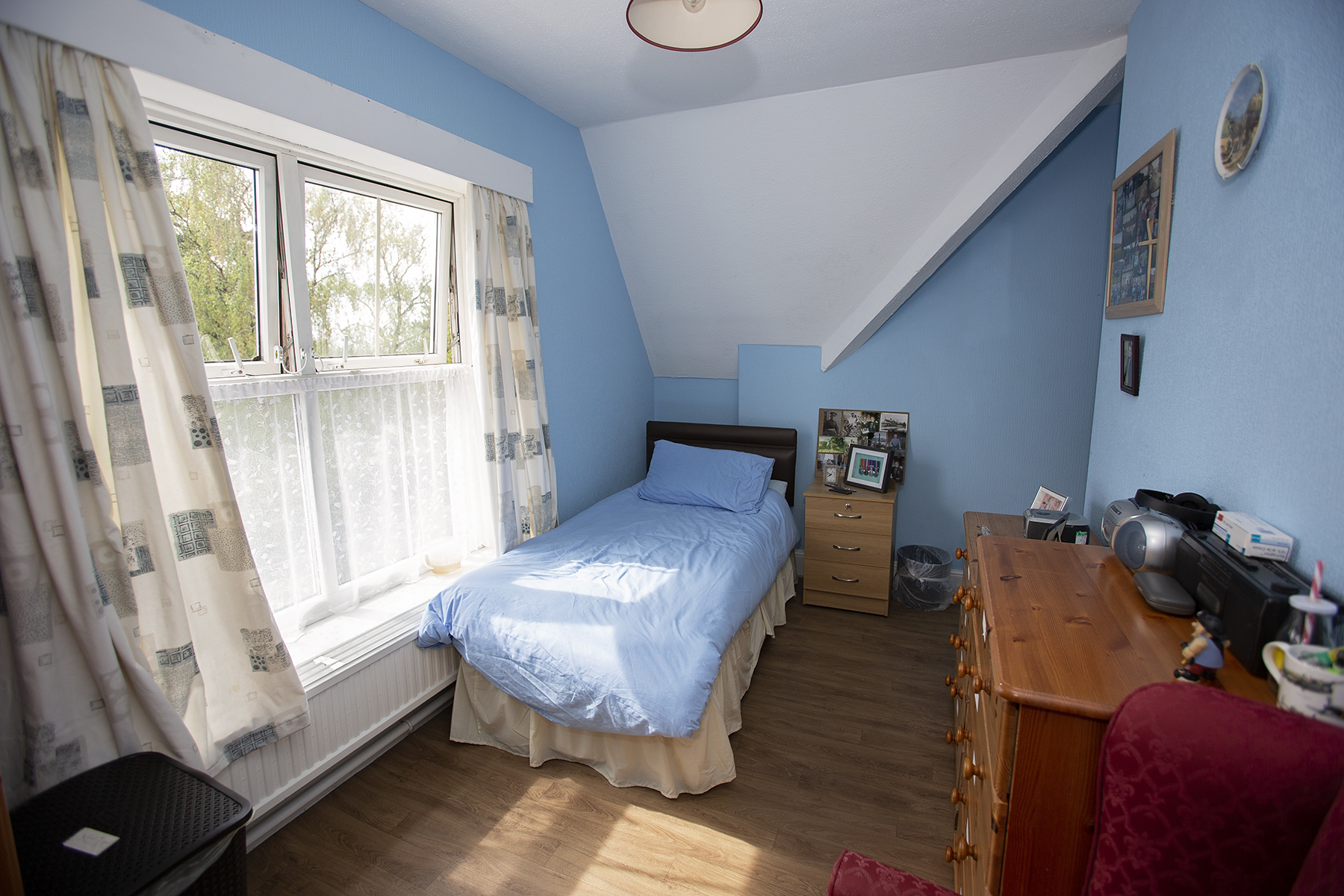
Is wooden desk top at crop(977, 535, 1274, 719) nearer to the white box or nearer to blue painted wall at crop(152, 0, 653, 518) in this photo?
the white box

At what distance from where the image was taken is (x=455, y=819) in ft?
6.41

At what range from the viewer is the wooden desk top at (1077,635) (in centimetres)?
97

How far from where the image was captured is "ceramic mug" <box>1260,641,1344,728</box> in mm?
796

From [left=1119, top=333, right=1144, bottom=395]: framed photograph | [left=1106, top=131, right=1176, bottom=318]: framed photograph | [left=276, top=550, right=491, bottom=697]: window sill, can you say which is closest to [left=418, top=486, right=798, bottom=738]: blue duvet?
[left=276, top=550, right=491, bottom=697]: window sill

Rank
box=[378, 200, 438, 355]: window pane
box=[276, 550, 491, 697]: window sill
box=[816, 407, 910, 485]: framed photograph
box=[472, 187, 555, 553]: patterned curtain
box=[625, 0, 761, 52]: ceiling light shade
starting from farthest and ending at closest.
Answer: box=[816, 407, 910, 485]: framed photograph < box=[472, 187, 555, 553]: patterned curtain < box=[378, 200, 438, 355]: window pane < box=[276, 550, 491, 697]: window sill < box=[625, 0, 761, 52]: ceiling light shade

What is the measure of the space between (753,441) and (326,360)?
2.36m

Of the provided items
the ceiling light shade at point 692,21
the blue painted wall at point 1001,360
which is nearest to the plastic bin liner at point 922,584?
the blue painted wall at point 1001,360

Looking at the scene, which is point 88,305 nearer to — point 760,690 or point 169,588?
point 169,588

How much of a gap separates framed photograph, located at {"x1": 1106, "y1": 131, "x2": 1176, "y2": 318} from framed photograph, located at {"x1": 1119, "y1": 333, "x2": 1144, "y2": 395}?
0.26ft

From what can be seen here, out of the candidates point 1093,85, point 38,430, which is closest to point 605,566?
point 38,430

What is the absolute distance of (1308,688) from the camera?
0.82 metres

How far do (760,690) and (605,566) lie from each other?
2.85 ft

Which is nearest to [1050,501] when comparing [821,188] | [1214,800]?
[1214,800]

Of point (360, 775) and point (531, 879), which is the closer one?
point (531, 879)
